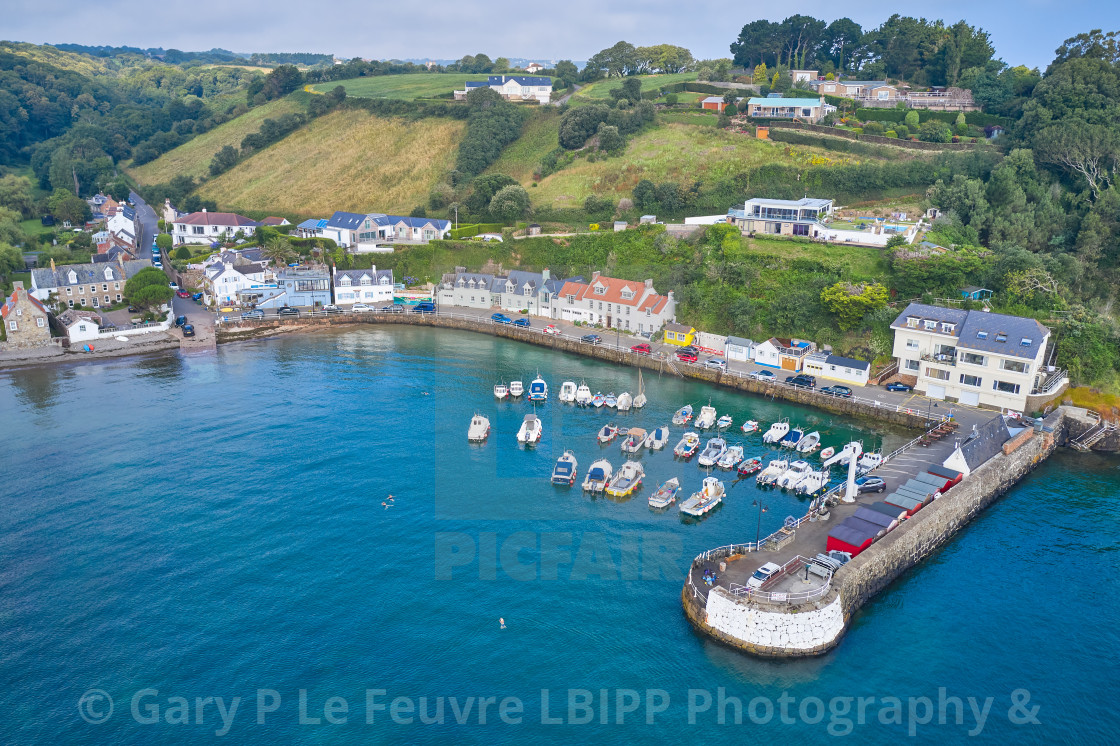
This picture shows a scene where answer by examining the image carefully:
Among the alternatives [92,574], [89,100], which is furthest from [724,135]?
[89,100]

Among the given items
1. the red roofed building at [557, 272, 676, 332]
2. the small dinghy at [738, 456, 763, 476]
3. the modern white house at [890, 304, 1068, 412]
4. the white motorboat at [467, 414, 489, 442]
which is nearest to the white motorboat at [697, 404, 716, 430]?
the small dinghy at [738, 456, 763, 476]

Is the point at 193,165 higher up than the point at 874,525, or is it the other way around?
the point at 193,165

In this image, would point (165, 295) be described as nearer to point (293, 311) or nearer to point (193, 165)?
point (293, 311)

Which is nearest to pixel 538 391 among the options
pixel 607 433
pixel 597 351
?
pixel 607 433

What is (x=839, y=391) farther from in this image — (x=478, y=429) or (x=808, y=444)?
(x=478, y=429)

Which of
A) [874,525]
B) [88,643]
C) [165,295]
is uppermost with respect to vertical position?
[165,295]

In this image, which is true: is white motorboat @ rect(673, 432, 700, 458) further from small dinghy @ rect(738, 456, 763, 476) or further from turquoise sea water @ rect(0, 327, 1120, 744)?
small dinghy @ rect(738, 456, 763, 476)
